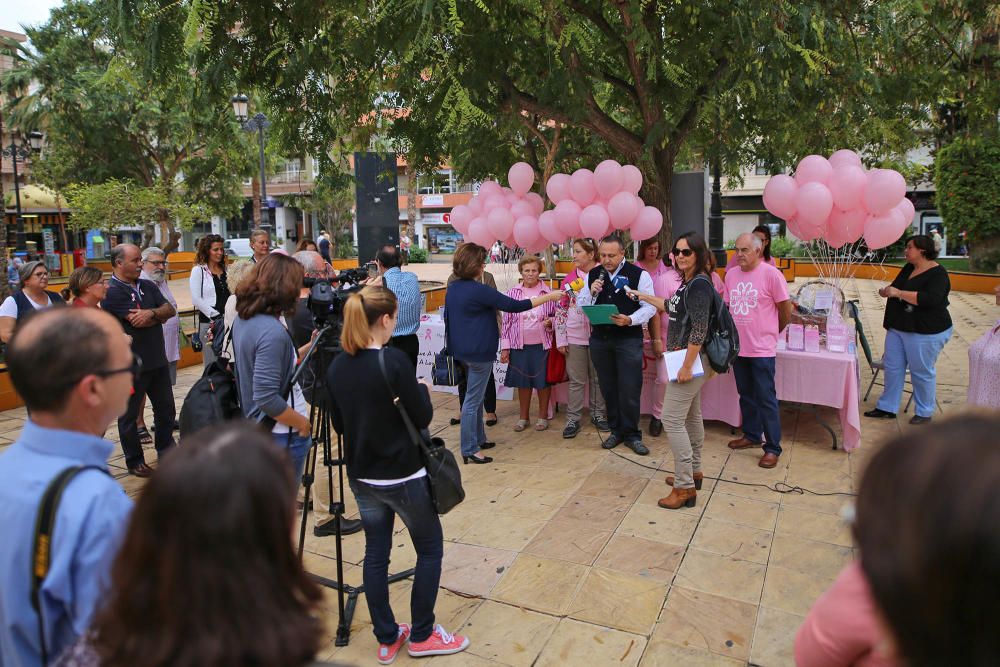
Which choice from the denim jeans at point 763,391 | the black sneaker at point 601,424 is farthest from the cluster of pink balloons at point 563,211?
the black sneaker at point 601,424

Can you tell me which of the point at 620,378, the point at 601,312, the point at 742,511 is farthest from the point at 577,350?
the point at 742,511

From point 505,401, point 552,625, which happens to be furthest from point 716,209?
point 552,625

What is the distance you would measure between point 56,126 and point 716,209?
21.5 metres

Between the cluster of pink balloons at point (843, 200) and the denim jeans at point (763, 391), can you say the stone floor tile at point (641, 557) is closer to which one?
the denim jeans at point (763, 391)

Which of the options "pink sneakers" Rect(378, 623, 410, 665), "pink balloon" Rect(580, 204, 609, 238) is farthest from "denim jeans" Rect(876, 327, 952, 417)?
"pink sneakers" Rect(378, 623, 410, 665)

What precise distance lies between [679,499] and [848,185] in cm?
327

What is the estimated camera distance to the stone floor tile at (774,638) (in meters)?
3.07

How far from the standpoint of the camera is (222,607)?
42.4 inches

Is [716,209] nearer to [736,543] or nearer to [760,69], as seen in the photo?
[760,69]

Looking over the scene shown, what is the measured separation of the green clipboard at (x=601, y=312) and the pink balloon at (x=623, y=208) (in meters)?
1.16

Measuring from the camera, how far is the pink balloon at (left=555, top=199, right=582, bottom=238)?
260 inches

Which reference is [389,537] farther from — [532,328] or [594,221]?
[594,221]

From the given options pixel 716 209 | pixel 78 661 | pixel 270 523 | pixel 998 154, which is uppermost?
pixel 998 154

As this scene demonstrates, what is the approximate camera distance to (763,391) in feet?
18.2
